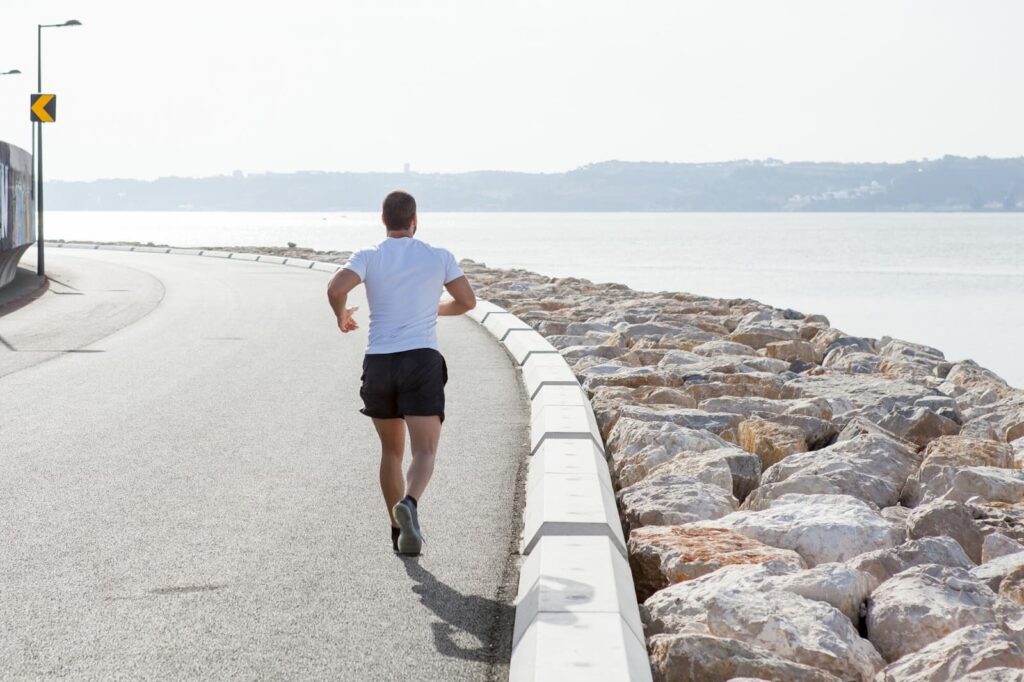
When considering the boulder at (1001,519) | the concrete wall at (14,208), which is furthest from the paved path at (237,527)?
the concrete wall at (14,208)

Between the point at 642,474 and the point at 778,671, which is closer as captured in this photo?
the point at 778,671

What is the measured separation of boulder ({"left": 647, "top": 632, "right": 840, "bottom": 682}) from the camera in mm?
4652

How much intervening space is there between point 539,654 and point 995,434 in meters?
8.08

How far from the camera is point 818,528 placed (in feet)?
21.9

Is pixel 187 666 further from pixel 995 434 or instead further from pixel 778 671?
pixel 995 434

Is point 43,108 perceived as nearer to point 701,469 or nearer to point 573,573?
point 701,469

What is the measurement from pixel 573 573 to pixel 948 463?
4467 millimetres

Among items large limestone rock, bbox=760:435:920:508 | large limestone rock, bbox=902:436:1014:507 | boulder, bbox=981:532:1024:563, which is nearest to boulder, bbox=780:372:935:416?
large limestone rock, bbox=902:436:1014:507

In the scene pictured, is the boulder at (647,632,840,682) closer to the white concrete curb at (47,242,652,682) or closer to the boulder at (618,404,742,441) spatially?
the white concrete curb at (47,242,652,682)

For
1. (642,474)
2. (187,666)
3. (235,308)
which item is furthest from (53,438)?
(235,308)

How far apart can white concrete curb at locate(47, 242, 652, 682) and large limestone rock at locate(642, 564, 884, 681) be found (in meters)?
0.19

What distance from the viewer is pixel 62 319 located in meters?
20.6

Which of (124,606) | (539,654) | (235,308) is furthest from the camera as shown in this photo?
(235,308)

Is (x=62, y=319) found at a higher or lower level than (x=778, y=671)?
lower
